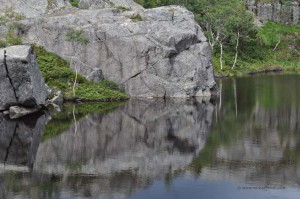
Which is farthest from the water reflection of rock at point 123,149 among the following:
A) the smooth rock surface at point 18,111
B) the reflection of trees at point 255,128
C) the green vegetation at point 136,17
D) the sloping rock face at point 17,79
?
the green vegetation at point 136,17

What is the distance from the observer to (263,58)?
419ft

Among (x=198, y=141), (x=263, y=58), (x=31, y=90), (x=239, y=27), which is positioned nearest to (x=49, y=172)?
(x=198, y=141)

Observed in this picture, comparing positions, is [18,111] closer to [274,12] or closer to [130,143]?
[130,143]

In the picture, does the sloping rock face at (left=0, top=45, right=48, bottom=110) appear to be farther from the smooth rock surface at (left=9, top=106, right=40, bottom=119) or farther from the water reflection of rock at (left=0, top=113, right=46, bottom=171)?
the water reflection of rock at (left=0, top=113, right=46, bottom=171)

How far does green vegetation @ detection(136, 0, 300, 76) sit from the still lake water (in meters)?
47.1

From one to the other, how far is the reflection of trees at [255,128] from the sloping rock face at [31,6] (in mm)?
33253

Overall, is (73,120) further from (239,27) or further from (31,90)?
(239,27)

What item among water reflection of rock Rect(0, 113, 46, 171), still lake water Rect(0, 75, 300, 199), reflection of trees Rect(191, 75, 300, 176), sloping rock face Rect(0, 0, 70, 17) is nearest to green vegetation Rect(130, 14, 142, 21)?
sloping rock face Rect(0, 0, 70, 17)

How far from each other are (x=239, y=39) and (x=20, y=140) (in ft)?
278

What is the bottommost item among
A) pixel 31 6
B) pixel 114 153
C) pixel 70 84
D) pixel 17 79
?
pixel 114 153

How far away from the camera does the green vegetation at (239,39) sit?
114750mm

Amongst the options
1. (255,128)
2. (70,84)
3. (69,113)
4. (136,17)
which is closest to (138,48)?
(136,17)

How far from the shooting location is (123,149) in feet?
145

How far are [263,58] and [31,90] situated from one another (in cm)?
7916
